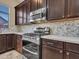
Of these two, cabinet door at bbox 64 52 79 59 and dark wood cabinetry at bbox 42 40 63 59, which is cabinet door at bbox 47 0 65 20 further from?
cabinet door at bbox 64 52 79 59

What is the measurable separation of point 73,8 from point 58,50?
90cm

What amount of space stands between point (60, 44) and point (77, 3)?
0.86 metres

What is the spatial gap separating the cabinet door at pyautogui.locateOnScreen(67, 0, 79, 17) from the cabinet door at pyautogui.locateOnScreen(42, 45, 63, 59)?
77 centimetres

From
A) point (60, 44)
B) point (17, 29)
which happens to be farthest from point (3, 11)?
point (60, 44)

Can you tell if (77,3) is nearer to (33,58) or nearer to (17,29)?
(33,58)

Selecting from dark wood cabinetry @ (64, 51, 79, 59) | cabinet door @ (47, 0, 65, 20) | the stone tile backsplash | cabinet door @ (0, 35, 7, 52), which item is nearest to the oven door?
the stone tile backsplash

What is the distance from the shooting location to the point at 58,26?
123 inches

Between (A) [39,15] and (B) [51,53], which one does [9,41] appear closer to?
(A) [39,15]

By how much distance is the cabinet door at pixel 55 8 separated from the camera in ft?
8.27

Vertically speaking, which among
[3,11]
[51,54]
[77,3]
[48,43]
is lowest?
[51,54]

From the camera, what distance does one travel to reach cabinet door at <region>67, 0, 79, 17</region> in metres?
2.13

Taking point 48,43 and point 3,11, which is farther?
point 3,11

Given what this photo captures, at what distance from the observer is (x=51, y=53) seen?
7.80 ft

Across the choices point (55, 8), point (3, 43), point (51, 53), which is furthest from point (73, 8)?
point (3, 43)
